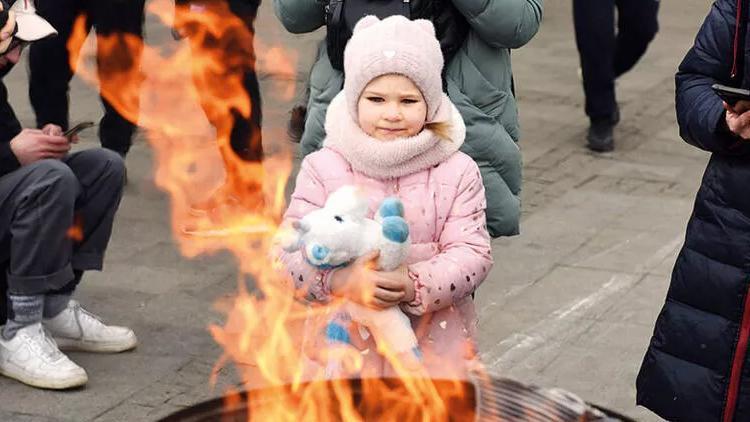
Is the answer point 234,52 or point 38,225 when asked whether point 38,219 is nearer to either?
point 38,225

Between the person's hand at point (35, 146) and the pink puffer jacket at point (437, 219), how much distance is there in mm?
1599

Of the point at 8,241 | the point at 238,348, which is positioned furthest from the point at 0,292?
the point at 238,348

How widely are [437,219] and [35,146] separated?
1898 millimetres

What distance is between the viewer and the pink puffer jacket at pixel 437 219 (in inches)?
158

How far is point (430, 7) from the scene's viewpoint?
4.57 m

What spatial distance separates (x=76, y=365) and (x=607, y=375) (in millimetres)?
1929

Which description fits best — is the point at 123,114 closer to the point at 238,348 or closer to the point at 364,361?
the point at 238,348

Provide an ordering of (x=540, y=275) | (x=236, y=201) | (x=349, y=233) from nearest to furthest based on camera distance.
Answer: (x=349, y=233)
(x=540, y=275)
(x=236, y=201)

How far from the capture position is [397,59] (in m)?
3.98

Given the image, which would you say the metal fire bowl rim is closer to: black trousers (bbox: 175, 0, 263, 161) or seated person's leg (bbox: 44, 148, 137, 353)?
seated person's leg (bbox: 44, 148, 137, 353)

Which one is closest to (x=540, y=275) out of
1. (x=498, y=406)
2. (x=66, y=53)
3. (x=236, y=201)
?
(x=236, y=201)

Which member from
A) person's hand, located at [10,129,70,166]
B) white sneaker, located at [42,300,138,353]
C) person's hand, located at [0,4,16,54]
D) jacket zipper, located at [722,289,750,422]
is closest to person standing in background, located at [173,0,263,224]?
white sneaker, located at [42,300,138,353]

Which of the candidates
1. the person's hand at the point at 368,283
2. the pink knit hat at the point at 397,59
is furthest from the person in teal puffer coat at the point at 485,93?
the person's hand at the point at 368,283

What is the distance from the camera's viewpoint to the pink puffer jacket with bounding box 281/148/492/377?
13.1 feet
